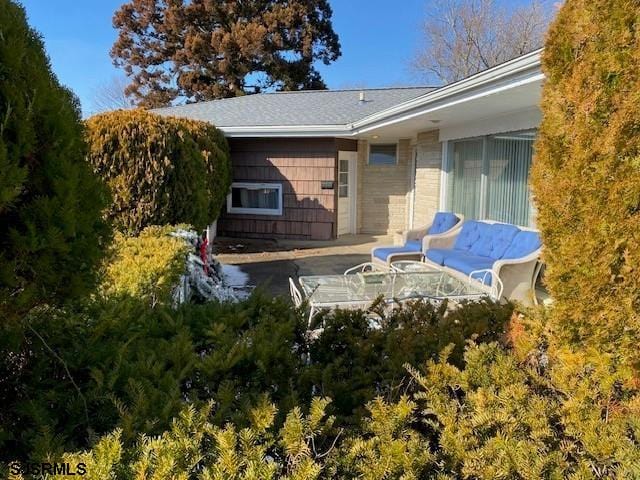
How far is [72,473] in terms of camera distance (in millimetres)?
1307

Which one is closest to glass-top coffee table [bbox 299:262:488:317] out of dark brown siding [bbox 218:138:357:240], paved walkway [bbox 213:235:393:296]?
paved walkway [bbox 213:235:393:296]

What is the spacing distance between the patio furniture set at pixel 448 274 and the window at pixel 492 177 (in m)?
0.31

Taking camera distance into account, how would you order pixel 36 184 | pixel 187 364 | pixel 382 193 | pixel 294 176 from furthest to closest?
pixel 382 193, pixel 294 176, pixel 187 364, pixel 36 184

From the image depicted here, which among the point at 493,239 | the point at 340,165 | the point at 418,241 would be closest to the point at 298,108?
the point at 340,165

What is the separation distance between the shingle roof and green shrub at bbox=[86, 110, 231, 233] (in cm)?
467

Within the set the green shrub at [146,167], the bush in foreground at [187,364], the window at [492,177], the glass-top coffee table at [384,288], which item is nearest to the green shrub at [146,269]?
the bush in foreground at [187,364]

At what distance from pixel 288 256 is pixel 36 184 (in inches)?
326

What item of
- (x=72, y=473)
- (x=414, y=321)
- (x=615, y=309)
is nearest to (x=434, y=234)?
(x=414, y=321)

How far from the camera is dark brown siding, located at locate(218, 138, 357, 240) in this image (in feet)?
37.5

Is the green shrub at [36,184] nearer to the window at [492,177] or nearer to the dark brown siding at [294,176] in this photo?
the window at [492,177]

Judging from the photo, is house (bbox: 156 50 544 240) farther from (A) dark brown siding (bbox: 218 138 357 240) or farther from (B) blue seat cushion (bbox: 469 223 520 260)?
(B) blue seat cushion (bbox: 469 223 520 260)

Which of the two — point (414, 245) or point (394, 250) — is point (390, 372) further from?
point (414, 245)

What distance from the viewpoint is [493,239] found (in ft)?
22.1

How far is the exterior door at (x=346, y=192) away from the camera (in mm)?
11930
